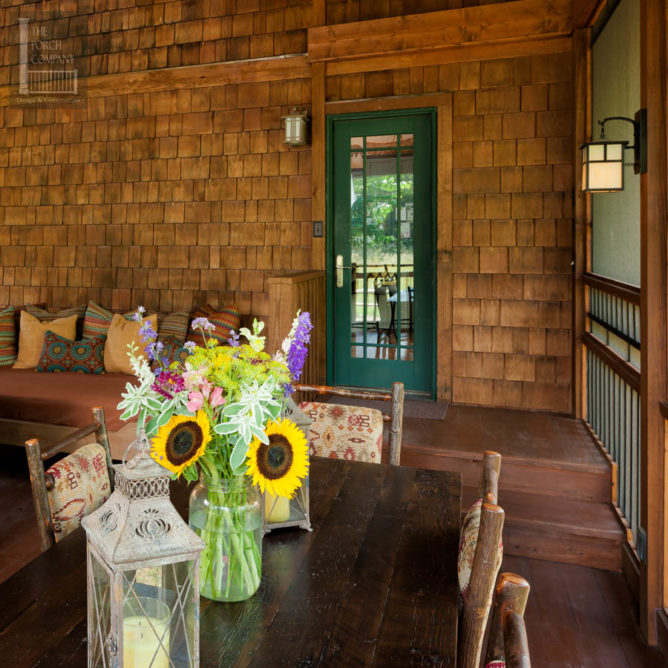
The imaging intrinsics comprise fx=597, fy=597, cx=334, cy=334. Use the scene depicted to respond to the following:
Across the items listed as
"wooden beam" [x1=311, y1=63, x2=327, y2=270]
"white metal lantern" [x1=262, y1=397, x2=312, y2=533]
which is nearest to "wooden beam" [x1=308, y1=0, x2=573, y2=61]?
"wooden beam" [x1=311, y1=63, x2=327, y2=270]

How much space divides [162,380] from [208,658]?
51 centimetres

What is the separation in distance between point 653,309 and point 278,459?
1869 mm

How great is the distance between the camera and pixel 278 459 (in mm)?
1159

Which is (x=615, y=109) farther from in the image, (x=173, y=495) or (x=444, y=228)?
(x=173, y=495)

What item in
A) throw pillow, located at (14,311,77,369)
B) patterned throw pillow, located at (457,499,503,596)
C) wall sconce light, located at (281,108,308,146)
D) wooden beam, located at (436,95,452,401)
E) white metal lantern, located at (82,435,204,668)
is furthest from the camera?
throw pillow, located at (14,311,77,369)

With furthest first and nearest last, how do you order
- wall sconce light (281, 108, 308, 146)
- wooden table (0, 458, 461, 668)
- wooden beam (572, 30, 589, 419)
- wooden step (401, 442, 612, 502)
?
1. wall sconce light (281, 108, 308, 146)
2. wooden beam (572, 30, 589, 419)
3. wooden step (401, 442, 612, 502)
4. wooden table (0, 458, 461, 668)

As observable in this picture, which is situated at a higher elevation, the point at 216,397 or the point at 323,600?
the point at 216,397

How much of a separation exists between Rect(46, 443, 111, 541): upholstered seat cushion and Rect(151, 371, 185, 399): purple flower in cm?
63

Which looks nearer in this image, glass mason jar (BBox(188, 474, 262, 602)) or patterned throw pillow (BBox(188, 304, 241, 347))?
glass mason jar (BBox(188, 474, 262, 602))

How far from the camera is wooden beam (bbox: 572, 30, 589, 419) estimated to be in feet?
12.8

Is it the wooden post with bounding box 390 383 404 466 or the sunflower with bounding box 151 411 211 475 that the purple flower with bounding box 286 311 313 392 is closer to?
the sunflower with bounding box 151 411 211 475

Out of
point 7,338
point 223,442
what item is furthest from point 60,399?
point 223,442

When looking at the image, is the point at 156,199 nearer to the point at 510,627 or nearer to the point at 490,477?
the point at 490,477

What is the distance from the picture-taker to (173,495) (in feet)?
5.69
